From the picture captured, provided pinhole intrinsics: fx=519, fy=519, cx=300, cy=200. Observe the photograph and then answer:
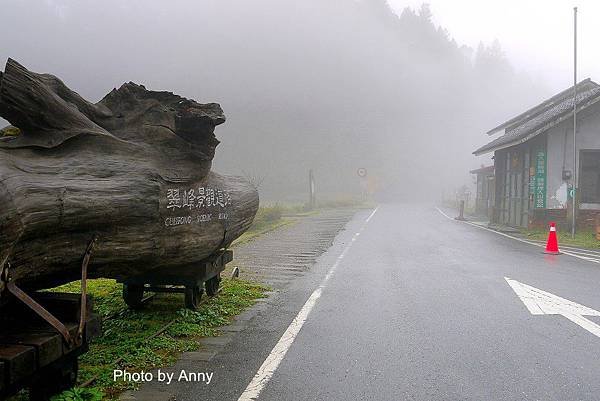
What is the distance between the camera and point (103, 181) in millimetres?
4242

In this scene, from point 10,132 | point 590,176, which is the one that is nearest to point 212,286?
point 10,132

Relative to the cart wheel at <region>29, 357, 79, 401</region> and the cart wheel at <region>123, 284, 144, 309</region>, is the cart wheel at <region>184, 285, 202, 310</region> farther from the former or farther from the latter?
the cart wheel at <region>29, 357, 79, 401</region>

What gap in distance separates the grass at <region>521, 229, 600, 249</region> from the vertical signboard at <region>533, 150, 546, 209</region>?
1.16 metres

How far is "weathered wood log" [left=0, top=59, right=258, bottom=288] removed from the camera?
352cm

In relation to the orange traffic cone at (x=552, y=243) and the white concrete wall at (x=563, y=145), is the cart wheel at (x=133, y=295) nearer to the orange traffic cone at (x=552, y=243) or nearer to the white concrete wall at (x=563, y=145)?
the orange traffic cone at (x=552, y=243)

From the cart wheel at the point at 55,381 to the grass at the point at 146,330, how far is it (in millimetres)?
137

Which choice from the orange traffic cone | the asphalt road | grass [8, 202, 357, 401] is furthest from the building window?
grass [8, 202, 357, 401]

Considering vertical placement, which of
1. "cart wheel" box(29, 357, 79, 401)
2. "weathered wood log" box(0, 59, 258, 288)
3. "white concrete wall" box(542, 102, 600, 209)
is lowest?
"cart wheel" box(29, 357, 79, 401)

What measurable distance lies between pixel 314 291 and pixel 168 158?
151 inches

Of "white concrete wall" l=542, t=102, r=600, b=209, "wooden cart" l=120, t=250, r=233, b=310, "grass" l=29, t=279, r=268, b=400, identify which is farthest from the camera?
"white concrete wall" l=542, t=102, r=600, b=209

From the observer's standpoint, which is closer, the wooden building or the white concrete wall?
the wooden building

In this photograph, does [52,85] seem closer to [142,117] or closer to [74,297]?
[142,117]

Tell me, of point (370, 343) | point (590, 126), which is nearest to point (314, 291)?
point (370, 343)

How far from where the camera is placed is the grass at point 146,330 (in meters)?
4.61
